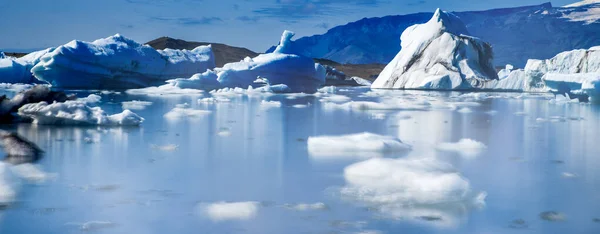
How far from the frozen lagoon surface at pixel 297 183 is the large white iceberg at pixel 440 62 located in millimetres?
15342

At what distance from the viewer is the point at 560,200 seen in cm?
387

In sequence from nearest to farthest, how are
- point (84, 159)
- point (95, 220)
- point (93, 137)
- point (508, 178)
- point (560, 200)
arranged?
point (95, 220)
point (560, 200)
point (508, 178)
point (84, 159)
point (93, 137)

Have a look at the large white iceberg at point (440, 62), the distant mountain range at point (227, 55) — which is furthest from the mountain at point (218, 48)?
the large white iceberg at point (440, 62)

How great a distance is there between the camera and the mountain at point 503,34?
5303cm

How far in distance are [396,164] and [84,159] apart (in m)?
2.42

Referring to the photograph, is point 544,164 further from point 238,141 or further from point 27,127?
point 27,127

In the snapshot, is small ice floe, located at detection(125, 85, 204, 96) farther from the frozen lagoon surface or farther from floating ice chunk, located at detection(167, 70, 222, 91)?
the frozen lagoon surface

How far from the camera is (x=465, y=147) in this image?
248 inches

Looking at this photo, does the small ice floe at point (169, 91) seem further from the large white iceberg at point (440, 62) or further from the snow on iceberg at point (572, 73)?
the snow on iceberg at point (572, 73)

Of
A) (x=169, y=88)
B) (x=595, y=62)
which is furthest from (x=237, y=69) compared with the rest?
(x=595, y=62)

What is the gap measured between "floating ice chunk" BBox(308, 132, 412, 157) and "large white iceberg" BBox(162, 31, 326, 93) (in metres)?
12.8

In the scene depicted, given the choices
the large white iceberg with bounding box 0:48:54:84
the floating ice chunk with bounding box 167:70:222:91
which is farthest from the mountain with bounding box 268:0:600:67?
the floating ice chunk with bounding box 167:70:222:91

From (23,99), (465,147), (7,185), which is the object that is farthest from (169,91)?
(7,185)

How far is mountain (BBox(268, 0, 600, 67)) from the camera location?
53031 mm
